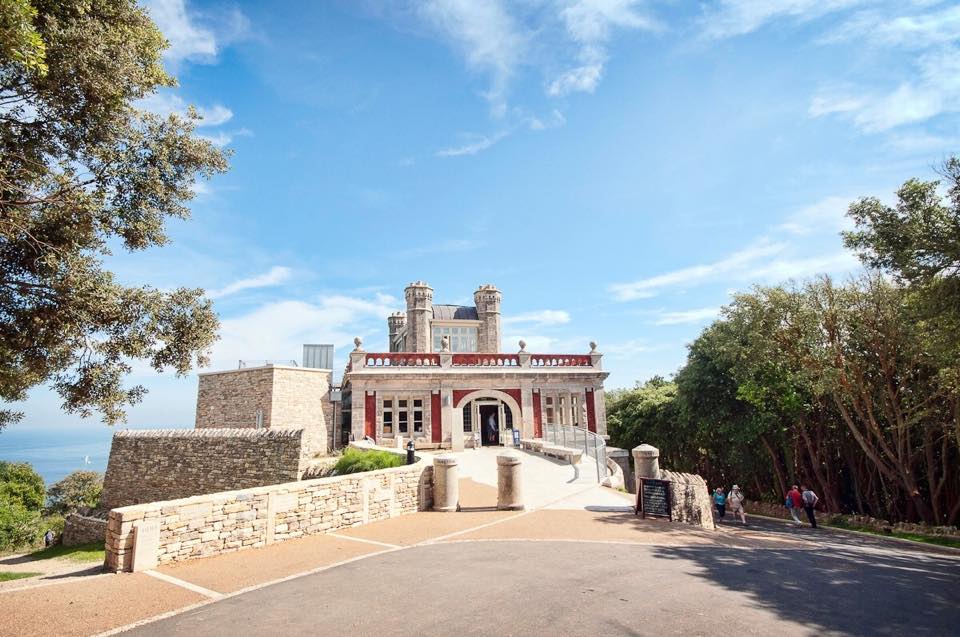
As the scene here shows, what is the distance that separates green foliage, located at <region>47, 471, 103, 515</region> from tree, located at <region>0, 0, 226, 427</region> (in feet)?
94.3

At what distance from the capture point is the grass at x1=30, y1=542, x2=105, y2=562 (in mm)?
15905

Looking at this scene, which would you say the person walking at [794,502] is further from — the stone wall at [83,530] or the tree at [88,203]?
the stone wall at [83,530]

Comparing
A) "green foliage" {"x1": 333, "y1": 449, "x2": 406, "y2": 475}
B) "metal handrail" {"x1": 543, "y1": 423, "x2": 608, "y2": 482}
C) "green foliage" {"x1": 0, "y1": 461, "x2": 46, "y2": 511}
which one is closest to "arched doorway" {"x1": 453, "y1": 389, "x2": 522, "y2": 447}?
"metal handrail" {"x1": 543, "y1": 423, "x2": 608, "y2": 482}

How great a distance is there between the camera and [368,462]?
14.0m

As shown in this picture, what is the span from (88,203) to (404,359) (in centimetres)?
1622

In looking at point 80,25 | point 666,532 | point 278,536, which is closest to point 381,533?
point 278,536

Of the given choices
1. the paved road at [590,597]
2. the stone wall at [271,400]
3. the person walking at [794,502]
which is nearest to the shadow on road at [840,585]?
the paved road at [590,597]

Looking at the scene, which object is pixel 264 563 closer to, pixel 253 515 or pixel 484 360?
pixel 253 515

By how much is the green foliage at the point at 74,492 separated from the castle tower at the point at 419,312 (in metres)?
23.2

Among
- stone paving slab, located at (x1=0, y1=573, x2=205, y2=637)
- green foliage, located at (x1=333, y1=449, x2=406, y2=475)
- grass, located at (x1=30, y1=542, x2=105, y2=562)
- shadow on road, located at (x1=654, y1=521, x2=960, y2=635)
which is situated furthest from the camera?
grass, located at (x1=30, y1=542, x2=105, y2=562)

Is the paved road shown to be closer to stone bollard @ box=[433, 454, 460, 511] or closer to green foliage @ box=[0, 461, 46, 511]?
stone bollard @ box=[433, 454, 460, 511]

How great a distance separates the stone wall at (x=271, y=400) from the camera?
24.2 m

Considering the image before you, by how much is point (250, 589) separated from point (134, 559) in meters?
2.14

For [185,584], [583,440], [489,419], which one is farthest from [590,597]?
[489,419]
